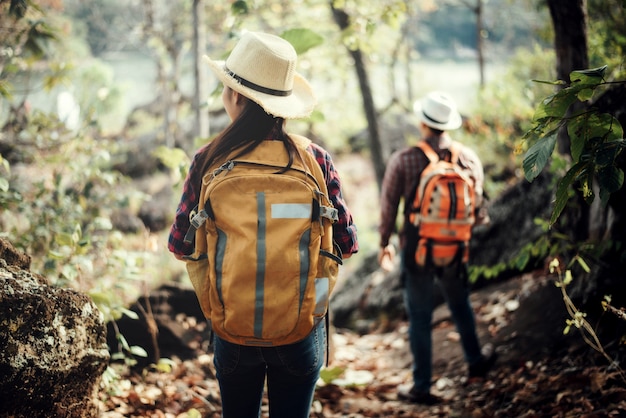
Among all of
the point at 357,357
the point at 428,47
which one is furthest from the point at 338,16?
the point at 428,47

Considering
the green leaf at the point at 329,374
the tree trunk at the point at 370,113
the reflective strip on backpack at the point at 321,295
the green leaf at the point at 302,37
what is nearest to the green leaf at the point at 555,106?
the reflective strip on backpack at the point at 321,295

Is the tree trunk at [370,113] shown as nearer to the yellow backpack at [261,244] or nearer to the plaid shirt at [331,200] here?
the plaid shirt at [331,200]

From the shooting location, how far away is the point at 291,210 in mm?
2078

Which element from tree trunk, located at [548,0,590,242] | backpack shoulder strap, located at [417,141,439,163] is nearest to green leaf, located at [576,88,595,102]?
backpack shoulder strap, located at [417,141,439,163]

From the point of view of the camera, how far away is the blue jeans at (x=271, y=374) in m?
2.18

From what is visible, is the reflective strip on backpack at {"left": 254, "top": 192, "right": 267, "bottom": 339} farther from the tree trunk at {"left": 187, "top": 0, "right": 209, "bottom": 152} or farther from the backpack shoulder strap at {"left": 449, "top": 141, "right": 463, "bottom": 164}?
the tree trunk at {"left": 187, "top": 0, "right": 209, "bottom": 152}

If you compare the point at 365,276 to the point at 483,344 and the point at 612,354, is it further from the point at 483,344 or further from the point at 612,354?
the point at 612,354

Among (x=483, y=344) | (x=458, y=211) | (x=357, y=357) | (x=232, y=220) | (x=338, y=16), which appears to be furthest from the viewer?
(x=338, y=16)

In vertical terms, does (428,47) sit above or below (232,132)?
above

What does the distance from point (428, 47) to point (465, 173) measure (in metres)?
39.7

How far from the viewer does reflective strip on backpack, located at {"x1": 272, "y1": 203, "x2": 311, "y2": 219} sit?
6.75 feet

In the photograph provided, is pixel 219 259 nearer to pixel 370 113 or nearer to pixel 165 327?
pixel 165 327

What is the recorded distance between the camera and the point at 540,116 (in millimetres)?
2230

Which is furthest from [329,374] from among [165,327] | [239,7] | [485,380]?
[239,7]
